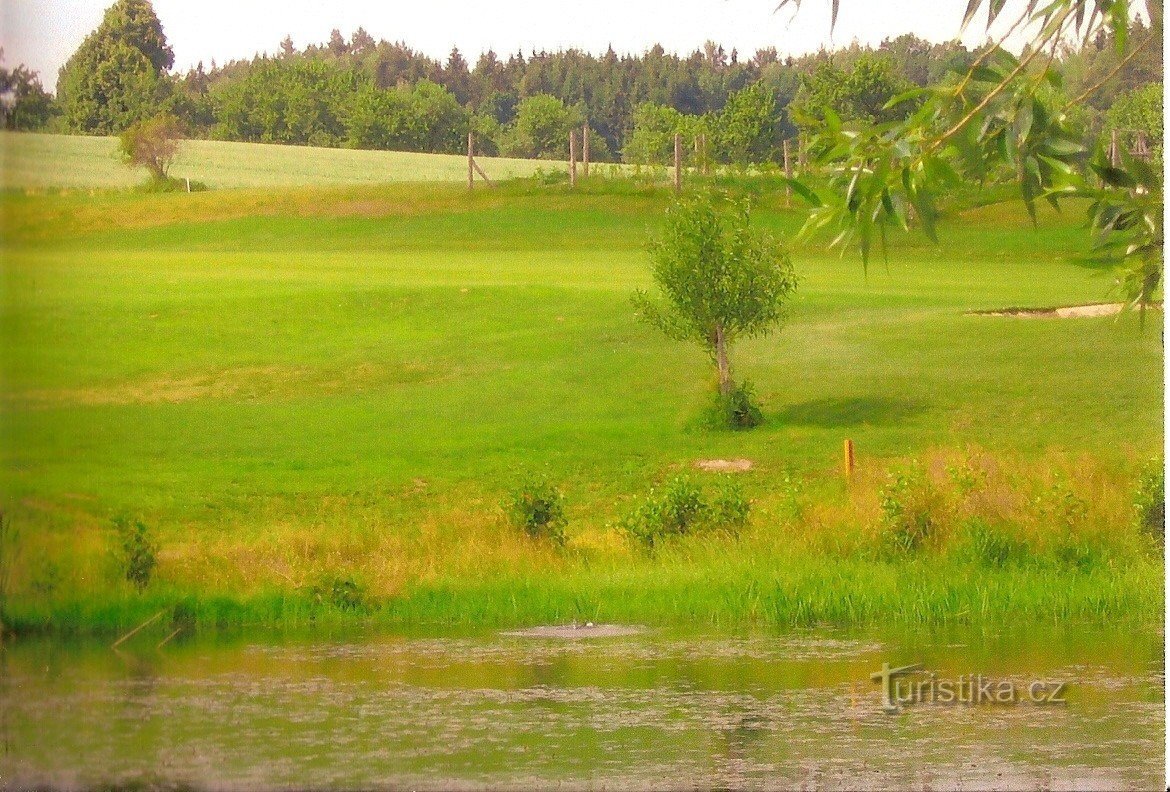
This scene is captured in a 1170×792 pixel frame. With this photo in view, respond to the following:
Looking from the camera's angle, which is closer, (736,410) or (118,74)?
(118,74)

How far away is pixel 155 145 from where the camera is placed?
13.6ft

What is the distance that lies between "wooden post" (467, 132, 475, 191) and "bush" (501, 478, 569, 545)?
37.1 inches

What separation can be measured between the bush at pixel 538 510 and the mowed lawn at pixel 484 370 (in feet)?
0.16

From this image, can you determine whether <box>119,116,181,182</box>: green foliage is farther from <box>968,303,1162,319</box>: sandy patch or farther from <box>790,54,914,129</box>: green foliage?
<box>968,303,1162,319</box>: sandy patch

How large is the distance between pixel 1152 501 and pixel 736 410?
128 cm

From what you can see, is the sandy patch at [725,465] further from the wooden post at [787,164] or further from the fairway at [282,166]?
the fairway at [282,166]

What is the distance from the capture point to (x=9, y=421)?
12.9ft

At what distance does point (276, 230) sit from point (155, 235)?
0.36 meters

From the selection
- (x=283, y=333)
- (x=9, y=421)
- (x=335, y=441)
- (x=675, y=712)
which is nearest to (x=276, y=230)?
(x=283, y=333)

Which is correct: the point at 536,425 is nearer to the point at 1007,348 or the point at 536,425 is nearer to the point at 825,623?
the point at 825,623

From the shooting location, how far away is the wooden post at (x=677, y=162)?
13.6ft

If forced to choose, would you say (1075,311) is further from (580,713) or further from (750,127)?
(580,713)


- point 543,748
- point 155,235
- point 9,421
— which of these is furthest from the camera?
point 155,235

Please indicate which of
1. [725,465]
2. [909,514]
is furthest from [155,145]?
[909,514]
